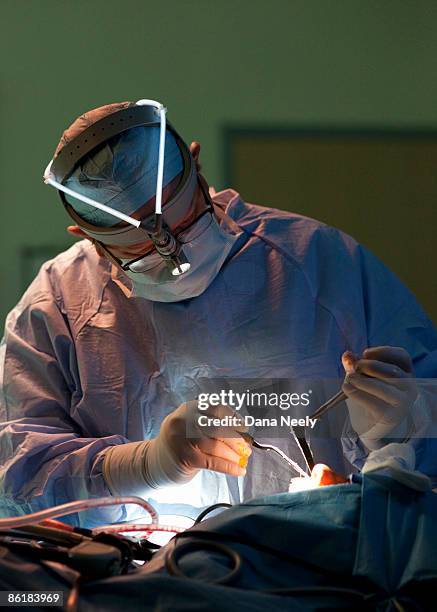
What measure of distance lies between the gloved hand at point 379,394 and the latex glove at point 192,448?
0.86 feet

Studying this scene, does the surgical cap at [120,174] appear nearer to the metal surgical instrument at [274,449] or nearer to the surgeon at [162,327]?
the surgeon at [162,327]

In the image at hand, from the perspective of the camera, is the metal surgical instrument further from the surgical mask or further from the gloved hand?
the surgical mask

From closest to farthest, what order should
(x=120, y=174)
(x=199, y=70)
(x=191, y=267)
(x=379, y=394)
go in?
(x=379, y=394) → (x=120, y=174) → (x=191, y=267) → (x=199, y=70)

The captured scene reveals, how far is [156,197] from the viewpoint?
191cm

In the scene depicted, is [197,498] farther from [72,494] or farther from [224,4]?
[224,4]

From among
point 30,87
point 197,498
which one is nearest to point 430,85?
point 30,87

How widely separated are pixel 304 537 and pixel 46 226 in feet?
7.74

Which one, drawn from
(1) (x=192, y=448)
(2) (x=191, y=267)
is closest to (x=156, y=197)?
(2) (x=191, y=267)

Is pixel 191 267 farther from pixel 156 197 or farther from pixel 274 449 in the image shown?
pixel 274 449

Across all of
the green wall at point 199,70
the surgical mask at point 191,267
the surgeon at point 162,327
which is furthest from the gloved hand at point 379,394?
the green wall at point 199,70

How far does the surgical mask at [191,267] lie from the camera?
2.01 meters

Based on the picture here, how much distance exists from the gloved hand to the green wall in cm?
187

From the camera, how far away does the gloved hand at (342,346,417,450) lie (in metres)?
1.75

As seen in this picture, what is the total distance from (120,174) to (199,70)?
5.66 feet
